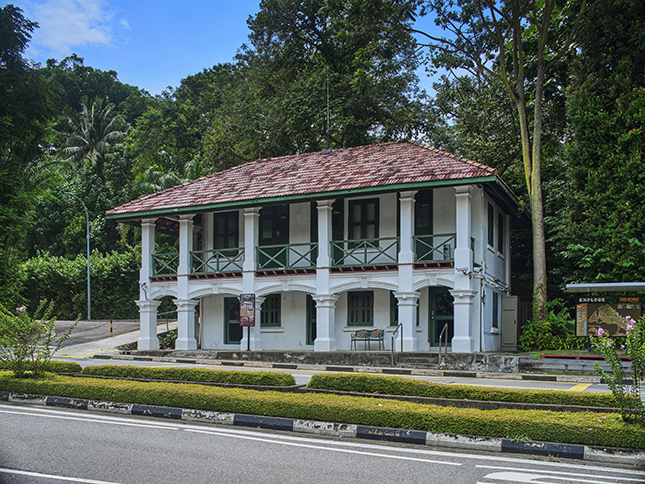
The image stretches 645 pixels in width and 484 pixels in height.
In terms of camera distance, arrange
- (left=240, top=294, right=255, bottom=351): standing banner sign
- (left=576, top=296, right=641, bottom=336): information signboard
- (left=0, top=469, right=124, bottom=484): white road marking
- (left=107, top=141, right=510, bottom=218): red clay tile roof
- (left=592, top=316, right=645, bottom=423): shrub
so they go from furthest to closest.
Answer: (left=240, top=294, right=255, bottom=351): standing banner sign, (left=107, top=141, right=510, bottom=218): red clay tile roof, (left=576, top=296, right=641, bottom=336): information signboard, (left=592, top=316, right=645, bottom=423): shrub, (left=0, top=469, right=124, bottom=484): white road marking

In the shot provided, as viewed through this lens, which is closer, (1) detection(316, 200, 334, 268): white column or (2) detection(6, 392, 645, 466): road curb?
(2) detection(6, 392, 645, 466): road curb

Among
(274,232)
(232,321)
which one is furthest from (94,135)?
(274,232)

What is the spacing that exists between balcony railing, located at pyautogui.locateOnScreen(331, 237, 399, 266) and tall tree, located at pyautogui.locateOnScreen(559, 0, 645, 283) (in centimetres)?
680

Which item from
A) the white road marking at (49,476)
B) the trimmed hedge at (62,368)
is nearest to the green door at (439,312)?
the trimmed hedge at (62,368)

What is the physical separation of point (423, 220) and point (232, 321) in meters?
8.97

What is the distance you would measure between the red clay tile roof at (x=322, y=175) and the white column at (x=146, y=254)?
88 centimetres

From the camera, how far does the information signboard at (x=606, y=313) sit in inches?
693

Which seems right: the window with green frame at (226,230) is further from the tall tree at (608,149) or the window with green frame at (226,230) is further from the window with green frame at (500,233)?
the tall tree at (608,149)

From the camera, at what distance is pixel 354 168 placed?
918 inches

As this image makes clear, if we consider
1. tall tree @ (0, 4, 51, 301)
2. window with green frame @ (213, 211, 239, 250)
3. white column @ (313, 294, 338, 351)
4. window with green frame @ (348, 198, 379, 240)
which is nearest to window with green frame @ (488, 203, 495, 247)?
window with green frame @ (348, 198, 379, 240)

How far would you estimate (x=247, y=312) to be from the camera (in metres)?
22.2

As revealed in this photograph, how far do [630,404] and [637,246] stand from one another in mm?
15116

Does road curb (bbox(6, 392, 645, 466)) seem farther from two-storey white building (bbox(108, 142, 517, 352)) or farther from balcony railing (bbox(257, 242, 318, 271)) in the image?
balcony railing (bbox(257, 242, 318, 271))

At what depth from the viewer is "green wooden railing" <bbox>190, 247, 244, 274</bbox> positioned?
24219 millimetres
